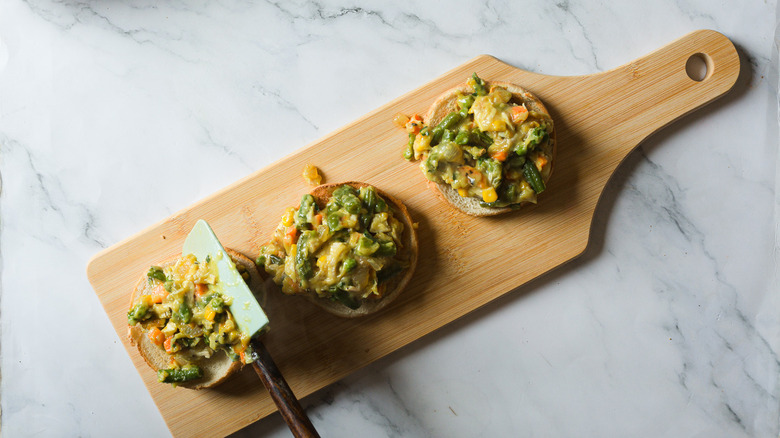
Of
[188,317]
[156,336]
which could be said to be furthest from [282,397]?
[156,336]

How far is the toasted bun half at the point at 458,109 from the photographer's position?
146 inches

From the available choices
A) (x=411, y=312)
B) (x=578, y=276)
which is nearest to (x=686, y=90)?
(x=578, y=276)

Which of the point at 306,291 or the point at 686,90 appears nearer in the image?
the point at 306,291

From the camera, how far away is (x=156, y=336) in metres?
3.53

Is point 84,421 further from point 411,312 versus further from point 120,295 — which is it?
point 411,312

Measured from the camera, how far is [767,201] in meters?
4.18

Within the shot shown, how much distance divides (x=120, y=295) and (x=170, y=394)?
31.9 inches

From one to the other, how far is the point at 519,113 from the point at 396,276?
1373mm

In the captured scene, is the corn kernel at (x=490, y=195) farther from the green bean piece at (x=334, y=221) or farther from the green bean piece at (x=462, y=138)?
the green bean piece at (x=334, y=221)

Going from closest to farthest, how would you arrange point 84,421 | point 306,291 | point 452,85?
point 306,291, point 452,85, point 84,421

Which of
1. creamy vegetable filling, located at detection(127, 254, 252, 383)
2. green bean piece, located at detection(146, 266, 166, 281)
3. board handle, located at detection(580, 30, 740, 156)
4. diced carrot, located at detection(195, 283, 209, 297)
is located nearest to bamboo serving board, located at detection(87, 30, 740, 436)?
board handle, located at detection(580, 30, 740, 156)

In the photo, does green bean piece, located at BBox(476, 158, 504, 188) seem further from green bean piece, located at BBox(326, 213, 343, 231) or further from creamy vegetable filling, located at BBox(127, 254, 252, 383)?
creamy vegetable filling, located at BBox(127, 254, 252, 383)

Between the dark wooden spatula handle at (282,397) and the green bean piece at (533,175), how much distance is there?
207 cm

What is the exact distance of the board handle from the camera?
3.90 metres
